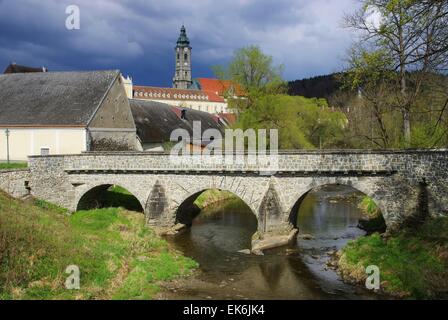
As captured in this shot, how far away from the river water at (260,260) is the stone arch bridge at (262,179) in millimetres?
2035

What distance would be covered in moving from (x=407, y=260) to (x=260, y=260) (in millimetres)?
6243

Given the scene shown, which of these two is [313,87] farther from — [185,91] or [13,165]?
[13,165]

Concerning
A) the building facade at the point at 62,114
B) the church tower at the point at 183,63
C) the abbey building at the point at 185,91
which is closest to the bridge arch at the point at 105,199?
the building facade at the point at 62,114

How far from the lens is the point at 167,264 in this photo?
18531 mm

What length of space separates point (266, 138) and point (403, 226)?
1683 cm

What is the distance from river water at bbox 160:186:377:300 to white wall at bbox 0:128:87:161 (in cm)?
975

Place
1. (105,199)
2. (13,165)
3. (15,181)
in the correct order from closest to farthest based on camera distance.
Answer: (15,181)
(105,199)
(13,165)

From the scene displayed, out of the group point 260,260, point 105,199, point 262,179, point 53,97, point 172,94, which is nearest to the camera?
point 260,260

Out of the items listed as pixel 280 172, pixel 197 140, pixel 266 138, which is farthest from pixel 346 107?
pixel 280 172

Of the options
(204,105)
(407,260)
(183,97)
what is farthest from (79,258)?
(204,105)

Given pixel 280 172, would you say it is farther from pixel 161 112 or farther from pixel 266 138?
pixel 161 112

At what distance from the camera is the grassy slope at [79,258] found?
14.2 meters

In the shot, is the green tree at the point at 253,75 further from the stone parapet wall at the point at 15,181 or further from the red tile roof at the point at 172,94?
the red tile roof at the point at 172,94

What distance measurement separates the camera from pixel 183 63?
116 meters
